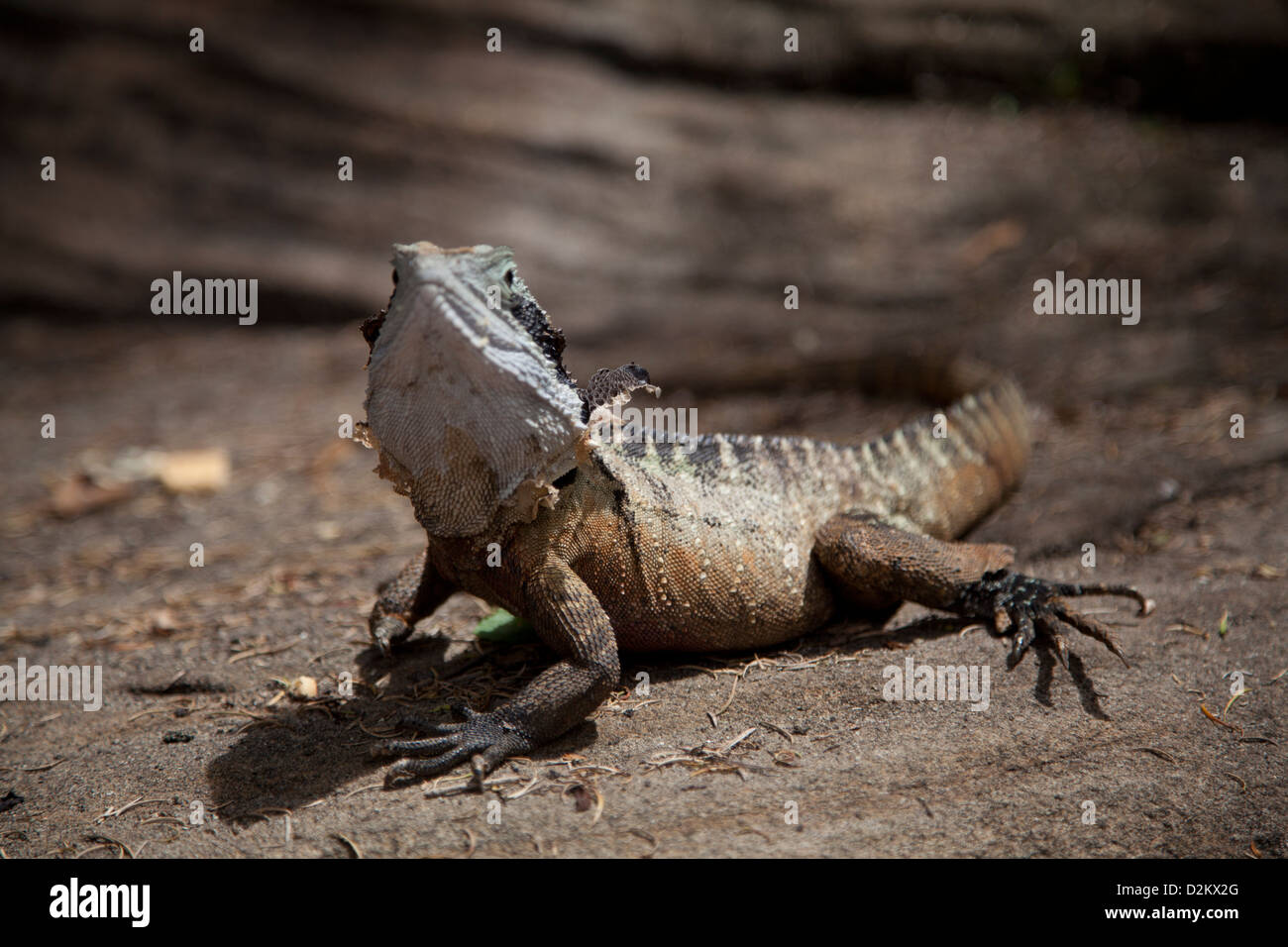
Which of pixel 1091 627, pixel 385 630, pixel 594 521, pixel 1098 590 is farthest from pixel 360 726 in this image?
pixel 1098 590

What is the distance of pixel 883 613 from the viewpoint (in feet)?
14.0

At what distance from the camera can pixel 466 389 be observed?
10.3 ft

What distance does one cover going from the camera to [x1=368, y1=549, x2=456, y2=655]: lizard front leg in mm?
4156

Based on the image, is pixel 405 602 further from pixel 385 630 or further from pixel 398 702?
pixel 398 702

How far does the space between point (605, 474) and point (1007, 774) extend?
1.69 metres

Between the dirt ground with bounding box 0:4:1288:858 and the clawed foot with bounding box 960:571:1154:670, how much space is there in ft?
0.30

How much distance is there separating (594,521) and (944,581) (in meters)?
1.46

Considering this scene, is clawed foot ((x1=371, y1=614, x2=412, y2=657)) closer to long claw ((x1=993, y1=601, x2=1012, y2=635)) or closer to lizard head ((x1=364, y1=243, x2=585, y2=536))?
lizard head ((x1=364, y1=243, x2=585, y2=536))

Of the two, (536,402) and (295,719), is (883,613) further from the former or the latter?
(295,719)

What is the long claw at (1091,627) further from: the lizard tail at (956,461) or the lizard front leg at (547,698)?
the lizard front leg at (547,698)

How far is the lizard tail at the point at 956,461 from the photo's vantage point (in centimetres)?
449

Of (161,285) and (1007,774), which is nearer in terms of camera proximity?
(1007,774)

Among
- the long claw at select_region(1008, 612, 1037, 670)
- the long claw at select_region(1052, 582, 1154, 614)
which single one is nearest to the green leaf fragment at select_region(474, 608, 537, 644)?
the long claw at select_region(1008, 612, 1037, 670)
